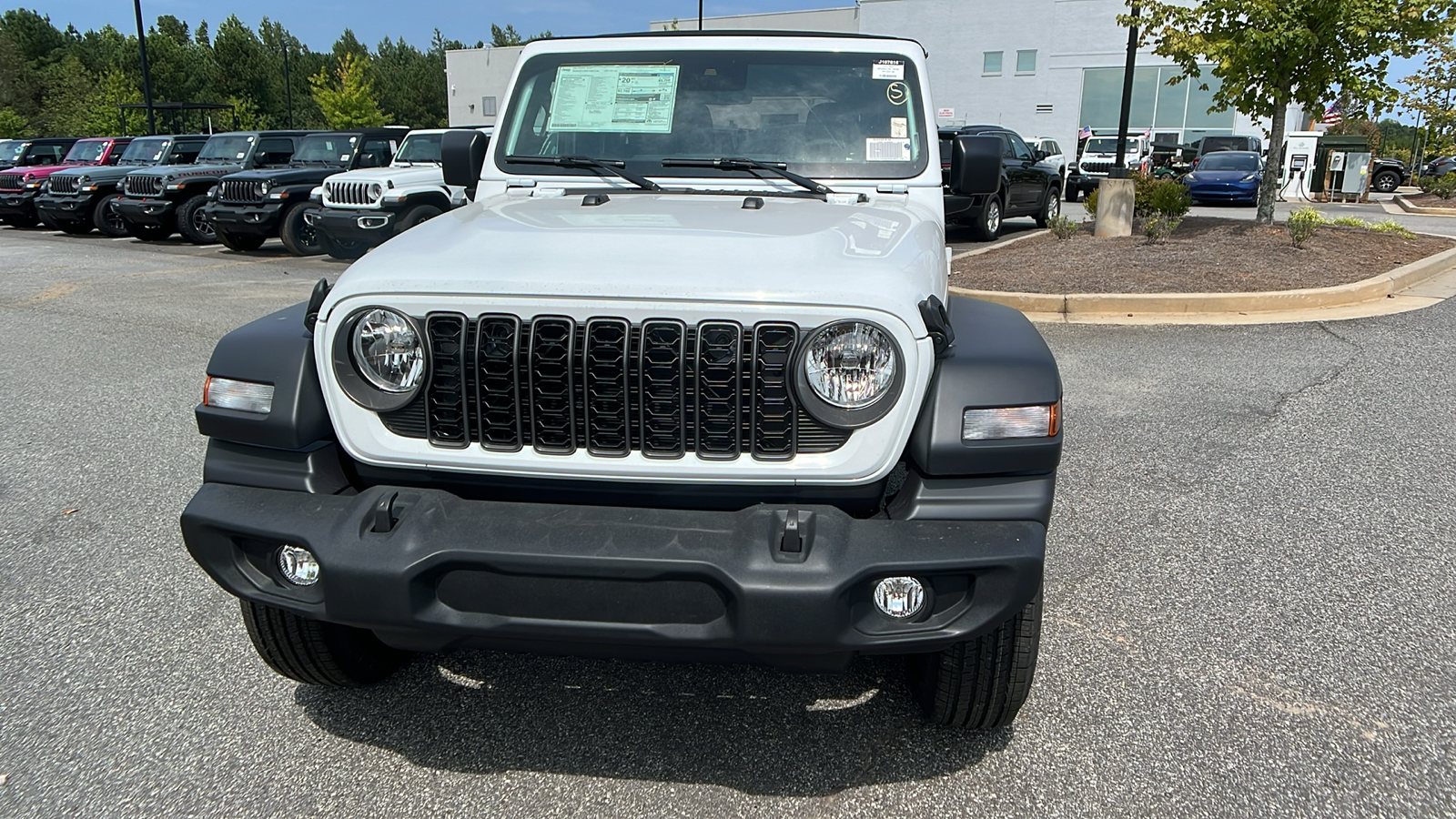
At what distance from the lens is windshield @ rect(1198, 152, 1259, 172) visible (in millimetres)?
24438

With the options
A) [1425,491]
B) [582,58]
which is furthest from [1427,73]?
[582,58]

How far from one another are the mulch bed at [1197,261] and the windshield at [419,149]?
7.64 m

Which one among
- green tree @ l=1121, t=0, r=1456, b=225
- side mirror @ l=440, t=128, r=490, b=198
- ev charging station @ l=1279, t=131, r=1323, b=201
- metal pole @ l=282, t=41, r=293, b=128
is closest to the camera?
side mirror @ l=440, t=128, r=490, b=198

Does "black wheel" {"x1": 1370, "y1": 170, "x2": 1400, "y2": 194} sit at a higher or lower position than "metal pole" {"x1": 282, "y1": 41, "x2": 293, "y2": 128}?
lower

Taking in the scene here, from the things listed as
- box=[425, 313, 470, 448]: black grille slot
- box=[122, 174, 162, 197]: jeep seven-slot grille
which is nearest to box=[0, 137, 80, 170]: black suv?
box=[122, 174, 162, 197]: jeep seven-slot grille

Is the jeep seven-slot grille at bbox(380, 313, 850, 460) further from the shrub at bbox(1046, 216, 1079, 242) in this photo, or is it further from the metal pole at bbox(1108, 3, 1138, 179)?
the metal pole at bbox(1108, 3, 1138, 179)

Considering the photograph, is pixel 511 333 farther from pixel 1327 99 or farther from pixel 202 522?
pixel 1327 99

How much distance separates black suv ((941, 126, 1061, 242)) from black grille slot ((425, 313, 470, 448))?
1228 centimetres

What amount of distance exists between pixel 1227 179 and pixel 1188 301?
1785 centimetres

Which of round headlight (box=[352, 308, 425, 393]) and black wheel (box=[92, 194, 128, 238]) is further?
black wheel (box=[92, 194, 128, 238])

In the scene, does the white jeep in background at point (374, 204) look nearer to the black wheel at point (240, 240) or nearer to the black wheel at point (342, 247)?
the black wheel at point (342, 247)

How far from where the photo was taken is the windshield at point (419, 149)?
556 inches

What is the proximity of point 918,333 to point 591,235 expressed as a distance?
0.89 metres

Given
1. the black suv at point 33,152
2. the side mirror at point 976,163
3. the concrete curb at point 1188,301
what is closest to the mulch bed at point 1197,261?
the concrete curb at point 1188,301
